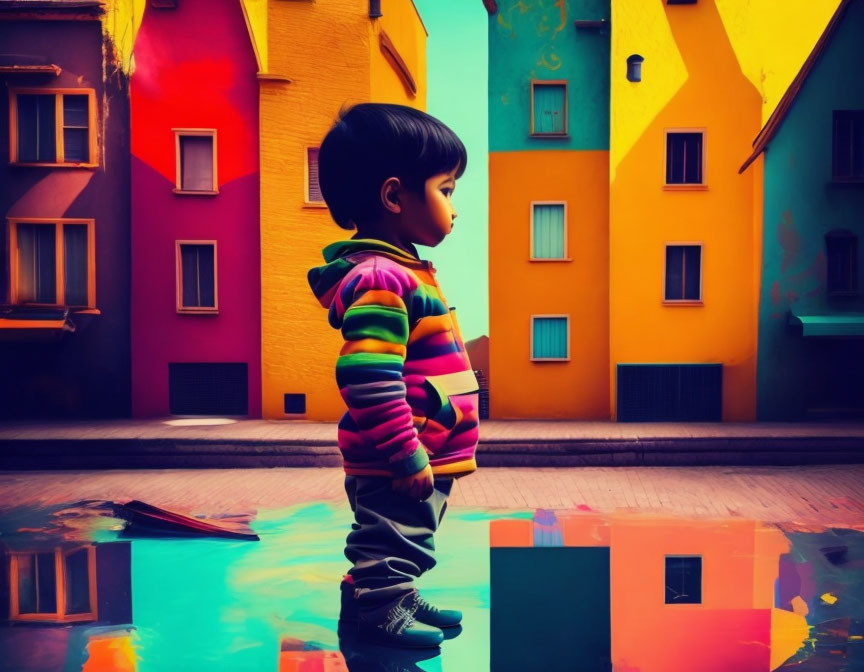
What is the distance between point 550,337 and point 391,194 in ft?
48.2

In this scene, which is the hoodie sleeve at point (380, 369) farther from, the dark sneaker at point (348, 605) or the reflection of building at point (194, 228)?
the reflection of building at point (194, 228)

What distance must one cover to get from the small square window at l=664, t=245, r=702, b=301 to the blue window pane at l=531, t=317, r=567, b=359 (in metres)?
2.14

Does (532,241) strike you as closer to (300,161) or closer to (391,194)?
(300,161)

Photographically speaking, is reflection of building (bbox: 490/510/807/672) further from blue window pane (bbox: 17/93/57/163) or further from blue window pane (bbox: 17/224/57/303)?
blue window pane (bbox: 17/93/57/163)

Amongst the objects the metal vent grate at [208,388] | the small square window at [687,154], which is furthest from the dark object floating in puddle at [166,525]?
the small square window at [687,154]

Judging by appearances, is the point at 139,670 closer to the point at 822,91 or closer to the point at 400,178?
the point at 400,178

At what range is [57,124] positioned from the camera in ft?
55.6

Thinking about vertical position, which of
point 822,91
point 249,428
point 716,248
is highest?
point 822,91

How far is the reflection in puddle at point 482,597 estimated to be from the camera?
2.86m

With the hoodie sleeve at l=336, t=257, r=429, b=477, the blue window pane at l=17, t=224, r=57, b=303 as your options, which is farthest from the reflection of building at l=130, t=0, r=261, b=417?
the hoodie sleeve at l=336, t=257, r=429, b=477

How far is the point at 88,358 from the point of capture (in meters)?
16.9

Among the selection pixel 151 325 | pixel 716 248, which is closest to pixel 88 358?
pixel 151 325

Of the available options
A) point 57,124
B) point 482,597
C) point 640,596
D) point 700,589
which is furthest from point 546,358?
point 482,597

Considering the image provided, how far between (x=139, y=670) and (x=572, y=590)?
1773mm
